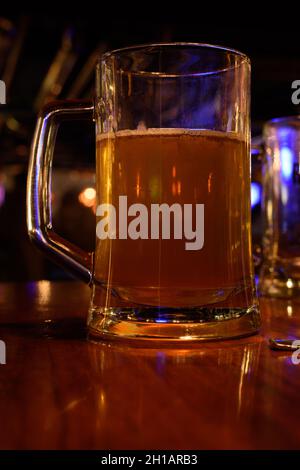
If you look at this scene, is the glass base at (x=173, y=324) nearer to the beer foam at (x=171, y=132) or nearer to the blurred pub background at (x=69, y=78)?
the beer foam at (x=171, y=132)

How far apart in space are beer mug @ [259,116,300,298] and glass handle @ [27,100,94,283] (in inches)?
14.0

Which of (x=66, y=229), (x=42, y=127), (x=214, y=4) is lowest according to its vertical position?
(x=66, y=229)

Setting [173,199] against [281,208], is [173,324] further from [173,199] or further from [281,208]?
[281,208]

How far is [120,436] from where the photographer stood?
296mm

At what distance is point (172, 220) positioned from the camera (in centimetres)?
57

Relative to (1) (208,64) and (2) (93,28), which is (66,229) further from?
(1) (208,64)

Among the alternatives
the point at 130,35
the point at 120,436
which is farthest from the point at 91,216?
the point at 120,436

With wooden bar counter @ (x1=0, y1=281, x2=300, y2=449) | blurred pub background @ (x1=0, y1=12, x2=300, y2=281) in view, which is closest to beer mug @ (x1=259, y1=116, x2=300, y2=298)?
wooden bar counter @ (x1=0, y1=281, x2=300, y2=449)

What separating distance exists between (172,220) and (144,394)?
0.22m

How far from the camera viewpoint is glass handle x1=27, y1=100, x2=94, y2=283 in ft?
2.11

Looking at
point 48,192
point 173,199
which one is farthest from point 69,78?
point 173,199

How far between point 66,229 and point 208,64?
4043mm
